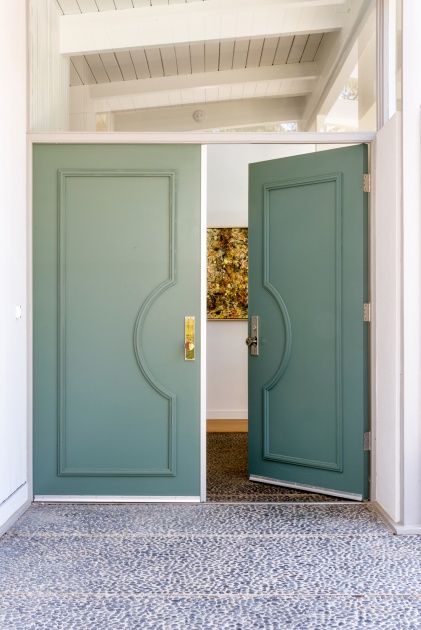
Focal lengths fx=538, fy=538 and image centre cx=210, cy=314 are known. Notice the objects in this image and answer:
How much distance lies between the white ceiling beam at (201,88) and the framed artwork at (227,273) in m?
2.30

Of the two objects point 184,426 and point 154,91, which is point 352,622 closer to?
point 184,426

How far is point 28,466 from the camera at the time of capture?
3227 millimetres

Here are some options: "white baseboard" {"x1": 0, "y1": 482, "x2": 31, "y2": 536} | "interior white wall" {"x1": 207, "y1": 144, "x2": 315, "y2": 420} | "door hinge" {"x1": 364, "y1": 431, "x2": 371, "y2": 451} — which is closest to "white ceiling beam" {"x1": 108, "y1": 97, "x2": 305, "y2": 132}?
"door hinge" {"x1": 364, "y1": 431, "x2": 371, "y2": 451}

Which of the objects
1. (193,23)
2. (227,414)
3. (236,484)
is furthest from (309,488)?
(193,23)

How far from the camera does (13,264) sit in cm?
301

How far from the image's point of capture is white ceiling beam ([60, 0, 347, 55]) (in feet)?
10.9

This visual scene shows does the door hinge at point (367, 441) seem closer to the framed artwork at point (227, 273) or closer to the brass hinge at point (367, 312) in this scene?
the brass hinge at point (367, 312)

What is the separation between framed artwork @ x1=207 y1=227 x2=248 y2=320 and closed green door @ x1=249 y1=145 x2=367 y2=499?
6.38ft

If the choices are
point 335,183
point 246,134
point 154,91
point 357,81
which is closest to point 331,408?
point 335,183

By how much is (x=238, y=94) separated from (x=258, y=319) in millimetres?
1459

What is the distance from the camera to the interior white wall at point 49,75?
327 cm

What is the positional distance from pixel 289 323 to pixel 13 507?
1.98 m

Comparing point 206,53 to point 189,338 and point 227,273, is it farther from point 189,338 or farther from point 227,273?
point 227,273

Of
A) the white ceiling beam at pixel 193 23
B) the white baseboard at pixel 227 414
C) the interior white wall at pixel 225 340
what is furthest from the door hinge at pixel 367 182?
Answer: the white baseboard at pixel 227 414
